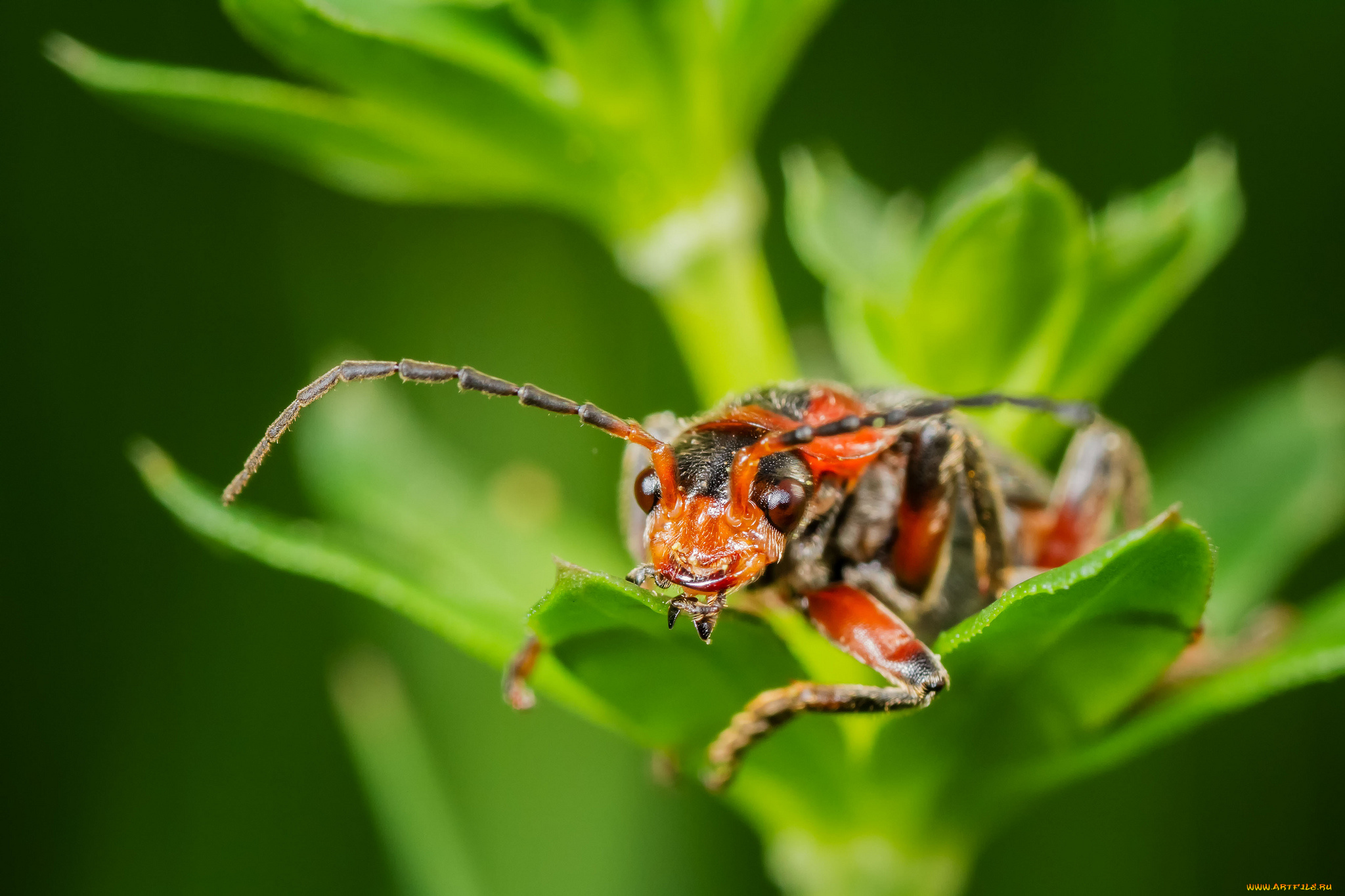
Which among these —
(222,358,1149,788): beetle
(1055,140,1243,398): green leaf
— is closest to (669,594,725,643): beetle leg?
(222,358,1149,788): beetle

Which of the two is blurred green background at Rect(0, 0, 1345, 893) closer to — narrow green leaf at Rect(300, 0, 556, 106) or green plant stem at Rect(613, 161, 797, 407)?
green plant stem at Rect(613, 161, 797, 407)

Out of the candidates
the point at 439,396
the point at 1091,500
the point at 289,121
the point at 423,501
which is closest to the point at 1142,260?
the point at 1091,500

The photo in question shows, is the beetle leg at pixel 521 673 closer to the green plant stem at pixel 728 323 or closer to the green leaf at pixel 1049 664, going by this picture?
the green leaf at pixel 1049 664

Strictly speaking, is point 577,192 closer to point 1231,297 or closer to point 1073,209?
point 1073,209

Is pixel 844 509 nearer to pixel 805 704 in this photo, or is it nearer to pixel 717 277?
pixel 717 277

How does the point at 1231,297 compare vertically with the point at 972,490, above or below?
above

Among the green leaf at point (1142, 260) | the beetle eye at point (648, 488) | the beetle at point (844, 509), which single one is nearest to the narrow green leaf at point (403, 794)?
the beetle at point (844, 509)

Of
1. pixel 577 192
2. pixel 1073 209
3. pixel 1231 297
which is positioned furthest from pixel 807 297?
pixel 1073 209

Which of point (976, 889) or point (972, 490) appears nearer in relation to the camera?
point (972, 490)
